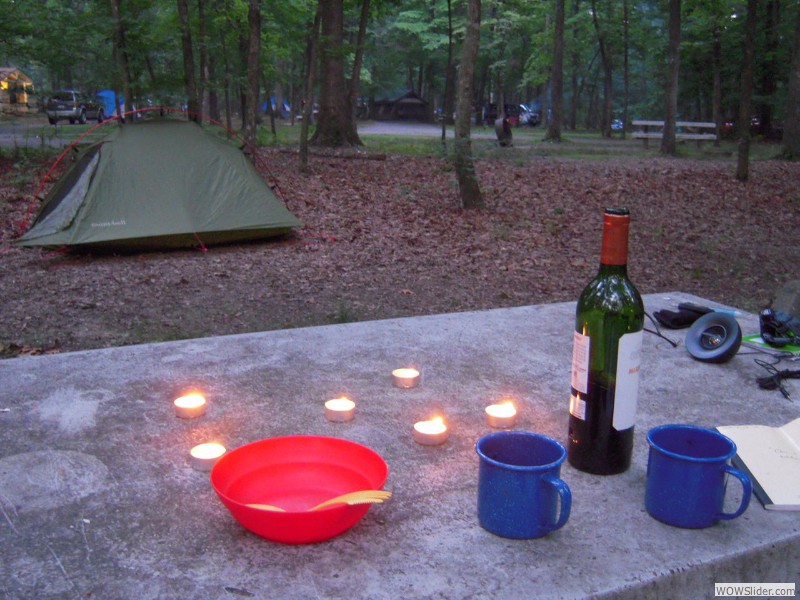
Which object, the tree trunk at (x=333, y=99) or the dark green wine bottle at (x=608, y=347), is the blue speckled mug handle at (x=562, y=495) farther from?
the tree trunk at (x=333, y=99)

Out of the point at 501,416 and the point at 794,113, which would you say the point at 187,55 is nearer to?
the point at 501,416

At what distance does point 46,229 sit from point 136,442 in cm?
584

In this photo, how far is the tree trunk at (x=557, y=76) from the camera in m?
19.7

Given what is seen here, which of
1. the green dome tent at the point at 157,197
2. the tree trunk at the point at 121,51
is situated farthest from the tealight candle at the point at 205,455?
the tree trunk at the point at 121,51

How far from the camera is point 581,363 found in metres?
1.50

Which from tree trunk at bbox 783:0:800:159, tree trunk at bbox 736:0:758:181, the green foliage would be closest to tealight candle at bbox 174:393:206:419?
the green foliage

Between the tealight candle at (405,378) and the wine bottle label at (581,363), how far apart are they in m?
0.68

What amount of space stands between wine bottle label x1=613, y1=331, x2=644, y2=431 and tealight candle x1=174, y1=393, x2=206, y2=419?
102cm

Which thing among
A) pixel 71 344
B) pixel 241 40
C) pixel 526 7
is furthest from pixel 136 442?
pixel 526 7

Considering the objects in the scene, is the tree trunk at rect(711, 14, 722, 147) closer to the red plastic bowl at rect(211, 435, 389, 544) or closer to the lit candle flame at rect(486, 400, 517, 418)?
the lit candle flame at rect(486, 400, 517, 418)

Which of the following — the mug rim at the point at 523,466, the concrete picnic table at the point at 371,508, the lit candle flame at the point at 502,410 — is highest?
the mug rim at the point at 523,466

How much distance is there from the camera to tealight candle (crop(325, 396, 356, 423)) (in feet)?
6.05

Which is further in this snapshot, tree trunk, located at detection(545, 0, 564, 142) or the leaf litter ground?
tree trunk, located at detection(545, 0, 564, 142)

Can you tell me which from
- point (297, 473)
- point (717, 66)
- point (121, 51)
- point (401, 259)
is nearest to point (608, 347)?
point (297, 473)
